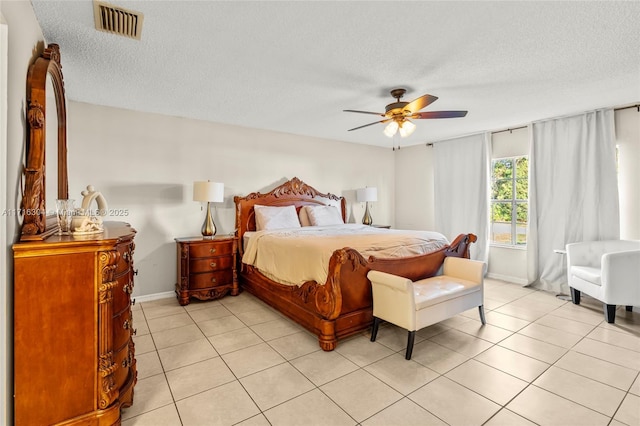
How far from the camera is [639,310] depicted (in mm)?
3400

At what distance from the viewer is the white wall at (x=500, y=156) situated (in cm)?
366

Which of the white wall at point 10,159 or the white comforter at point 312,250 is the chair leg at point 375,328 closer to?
the white comforter at point 312,250

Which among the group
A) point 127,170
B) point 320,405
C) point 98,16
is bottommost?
point 320,405

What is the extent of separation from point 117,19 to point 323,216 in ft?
11.5

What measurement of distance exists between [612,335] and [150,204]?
5.26 m

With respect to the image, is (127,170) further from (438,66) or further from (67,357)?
(438,66)

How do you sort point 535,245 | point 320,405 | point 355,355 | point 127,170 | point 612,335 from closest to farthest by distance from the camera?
point 320,405, point 355,355, point 612,335, point 127,170, point 535,245

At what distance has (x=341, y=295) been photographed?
2.61 meters

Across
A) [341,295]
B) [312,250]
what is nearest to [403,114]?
[312,250]

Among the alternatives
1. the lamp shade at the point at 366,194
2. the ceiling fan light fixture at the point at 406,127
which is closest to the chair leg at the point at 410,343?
the ceiling fan light fixture at the point at 406,127

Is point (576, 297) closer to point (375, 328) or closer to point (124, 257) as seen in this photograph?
point (375, 328)

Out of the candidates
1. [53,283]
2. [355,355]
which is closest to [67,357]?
[53,283]

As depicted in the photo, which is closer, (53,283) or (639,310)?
(53,283)

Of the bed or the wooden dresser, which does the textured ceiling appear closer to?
the wooden dresser
